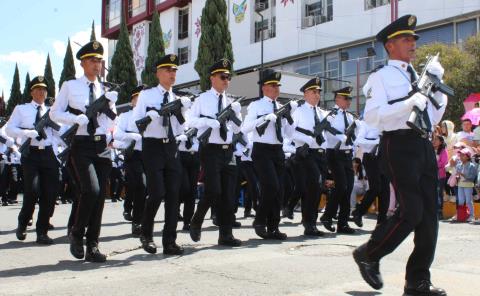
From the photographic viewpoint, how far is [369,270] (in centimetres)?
456

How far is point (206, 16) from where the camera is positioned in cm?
3809

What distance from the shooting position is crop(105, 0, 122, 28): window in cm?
6412

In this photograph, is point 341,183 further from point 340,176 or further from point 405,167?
point 405,167

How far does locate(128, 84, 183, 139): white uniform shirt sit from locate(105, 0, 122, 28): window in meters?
59.2

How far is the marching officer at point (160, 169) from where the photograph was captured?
6598 mm

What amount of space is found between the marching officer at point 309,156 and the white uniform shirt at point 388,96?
12.3 feet

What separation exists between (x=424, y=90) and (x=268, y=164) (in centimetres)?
359

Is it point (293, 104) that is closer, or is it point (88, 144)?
point (88, 144)

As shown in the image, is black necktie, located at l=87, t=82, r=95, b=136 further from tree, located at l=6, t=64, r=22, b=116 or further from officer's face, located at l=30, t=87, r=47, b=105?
tree, located at l=6, t=64, r=22, b=116

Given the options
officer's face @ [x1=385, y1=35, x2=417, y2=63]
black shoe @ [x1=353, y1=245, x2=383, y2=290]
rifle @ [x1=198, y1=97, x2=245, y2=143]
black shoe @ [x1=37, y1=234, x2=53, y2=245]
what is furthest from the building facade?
black shoe @ [x1=353, y1=245, x2=383, y2=290]

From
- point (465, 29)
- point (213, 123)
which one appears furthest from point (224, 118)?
point (465, 29)

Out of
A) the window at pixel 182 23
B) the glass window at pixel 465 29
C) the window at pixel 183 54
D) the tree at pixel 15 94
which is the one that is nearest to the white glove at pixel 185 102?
the glass window at pixel 465 29

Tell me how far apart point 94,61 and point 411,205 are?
12.8 feet

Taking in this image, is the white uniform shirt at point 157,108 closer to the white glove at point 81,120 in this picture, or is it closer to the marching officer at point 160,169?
the marching officer at point 160,169
